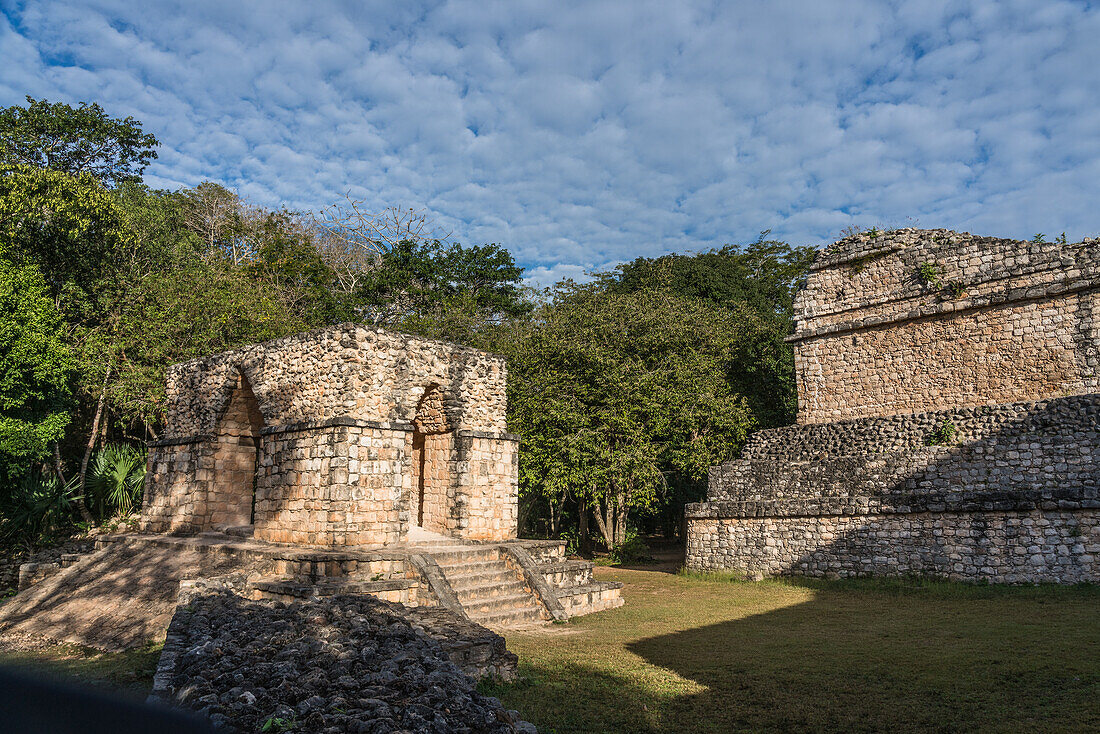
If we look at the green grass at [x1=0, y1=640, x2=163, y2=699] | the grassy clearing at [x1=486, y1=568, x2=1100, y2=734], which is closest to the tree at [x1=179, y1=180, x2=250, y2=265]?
the green grass at [x1=0, y1=640, x2=163, y2=699]

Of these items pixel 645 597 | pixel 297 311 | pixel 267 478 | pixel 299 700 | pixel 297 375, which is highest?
pixel 297 311

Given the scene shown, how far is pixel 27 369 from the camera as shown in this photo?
1297 centimetres

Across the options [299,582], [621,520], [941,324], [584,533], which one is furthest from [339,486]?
[941,324]

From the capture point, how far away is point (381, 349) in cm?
1012

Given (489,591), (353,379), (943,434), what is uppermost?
(353,379)

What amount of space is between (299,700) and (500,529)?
752 centimetres

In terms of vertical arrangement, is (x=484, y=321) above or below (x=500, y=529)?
above

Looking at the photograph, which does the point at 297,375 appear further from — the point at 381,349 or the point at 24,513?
the point at 24,513

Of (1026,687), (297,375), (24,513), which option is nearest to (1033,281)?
(1026,687)

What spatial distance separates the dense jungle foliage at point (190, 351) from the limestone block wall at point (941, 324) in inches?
98.8

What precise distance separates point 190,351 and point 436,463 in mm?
8508

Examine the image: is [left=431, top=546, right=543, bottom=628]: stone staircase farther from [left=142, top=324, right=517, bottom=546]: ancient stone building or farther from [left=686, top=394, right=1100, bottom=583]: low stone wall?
[left=686, top=394, right=1100, bottom=583]: low stone wall

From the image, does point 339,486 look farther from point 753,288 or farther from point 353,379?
point 753,288

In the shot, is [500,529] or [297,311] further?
[297,311]
